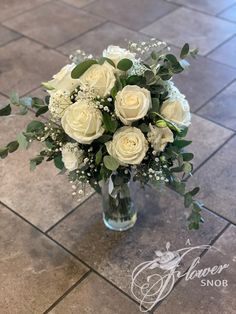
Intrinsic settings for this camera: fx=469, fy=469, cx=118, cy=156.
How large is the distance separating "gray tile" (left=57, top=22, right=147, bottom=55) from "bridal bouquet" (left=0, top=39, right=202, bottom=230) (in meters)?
1.34

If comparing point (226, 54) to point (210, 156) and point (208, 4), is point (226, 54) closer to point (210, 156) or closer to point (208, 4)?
point (208, 4)

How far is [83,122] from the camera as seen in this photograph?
1.08m

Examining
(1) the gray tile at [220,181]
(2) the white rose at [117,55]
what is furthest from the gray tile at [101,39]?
(2) the white rose at [117,55]

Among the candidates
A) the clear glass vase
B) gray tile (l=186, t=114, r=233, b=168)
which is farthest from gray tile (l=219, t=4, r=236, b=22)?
the clear glass vase

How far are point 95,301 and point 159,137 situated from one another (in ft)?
1.80

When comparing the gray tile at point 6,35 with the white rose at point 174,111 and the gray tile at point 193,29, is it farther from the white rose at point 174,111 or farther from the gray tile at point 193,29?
the white rose at point 174,111

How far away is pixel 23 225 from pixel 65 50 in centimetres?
123

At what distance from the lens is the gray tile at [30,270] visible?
4.46 feet

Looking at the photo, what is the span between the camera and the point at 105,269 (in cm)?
144

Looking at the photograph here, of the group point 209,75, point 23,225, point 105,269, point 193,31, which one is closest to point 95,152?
point 105,269

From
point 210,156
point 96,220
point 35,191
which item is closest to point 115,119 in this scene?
point 96,220

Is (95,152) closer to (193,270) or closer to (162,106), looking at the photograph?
(162,106)

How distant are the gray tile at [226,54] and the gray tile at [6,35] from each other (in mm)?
1089

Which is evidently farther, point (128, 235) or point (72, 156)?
point (128, 235)
